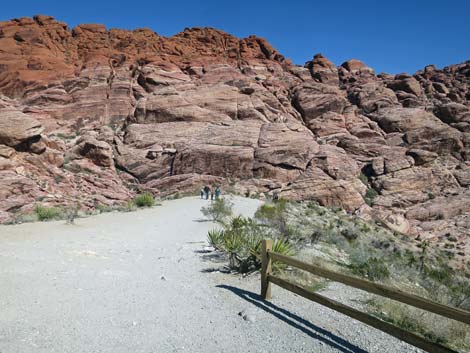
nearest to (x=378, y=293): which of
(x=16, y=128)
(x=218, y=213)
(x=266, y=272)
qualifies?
(x=266, y=272)

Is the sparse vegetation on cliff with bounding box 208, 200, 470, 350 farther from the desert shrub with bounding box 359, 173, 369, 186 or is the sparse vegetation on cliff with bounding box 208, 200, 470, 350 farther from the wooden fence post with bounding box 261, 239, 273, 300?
the desert shrub with bounding box 359, 173, 369, 186

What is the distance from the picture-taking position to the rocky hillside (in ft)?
110

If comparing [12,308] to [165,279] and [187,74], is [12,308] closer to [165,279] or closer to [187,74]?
[165,279]

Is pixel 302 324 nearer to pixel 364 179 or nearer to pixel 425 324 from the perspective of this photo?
pixel 425 324

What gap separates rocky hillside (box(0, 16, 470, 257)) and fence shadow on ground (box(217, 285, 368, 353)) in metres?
20.0

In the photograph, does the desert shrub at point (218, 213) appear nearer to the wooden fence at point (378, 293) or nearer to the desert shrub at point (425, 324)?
the wooden fence at point (378, 293)

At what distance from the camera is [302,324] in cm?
581

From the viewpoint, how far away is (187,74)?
202 ft

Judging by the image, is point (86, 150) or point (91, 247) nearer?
point (91, 247)

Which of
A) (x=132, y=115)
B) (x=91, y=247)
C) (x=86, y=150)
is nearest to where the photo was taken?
(x=91, y=247)

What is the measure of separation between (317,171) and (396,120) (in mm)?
23045

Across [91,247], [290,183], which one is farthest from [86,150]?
[91,247]

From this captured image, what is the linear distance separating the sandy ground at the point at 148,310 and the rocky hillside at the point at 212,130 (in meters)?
16.2

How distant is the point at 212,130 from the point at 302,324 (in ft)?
134
